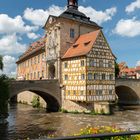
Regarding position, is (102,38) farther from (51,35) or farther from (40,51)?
(40,51)

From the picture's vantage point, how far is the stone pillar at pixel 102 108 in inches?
1122

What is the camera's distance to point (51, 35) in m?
35.2

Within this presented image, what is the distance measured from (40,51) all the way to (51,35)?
5.38 metres

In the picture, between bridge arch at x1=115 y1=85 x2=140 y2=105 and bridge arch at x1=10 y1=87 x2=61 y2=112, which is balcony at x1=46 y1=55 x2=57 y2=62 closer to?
bridge arch at x1=10 y1=87 x2=61 y2=112

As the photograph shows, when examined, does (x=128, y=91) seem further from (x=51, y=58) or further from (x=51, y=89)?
(x=51, y=89)

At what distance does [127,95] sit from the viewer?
44.2m

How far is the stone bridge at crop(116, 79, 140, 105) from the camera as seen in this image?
3965 cm

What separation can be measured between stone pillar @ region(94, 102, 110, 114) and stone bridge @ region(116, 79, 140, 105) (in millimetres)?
10030

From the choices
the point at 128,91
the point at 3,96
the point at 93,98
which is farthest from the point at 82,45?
the point at 128,91

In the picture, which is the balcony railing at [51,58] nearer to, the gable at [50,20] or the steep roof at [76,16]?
the gable at [50,20]

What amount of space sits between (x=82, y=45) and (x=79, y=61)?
2507 mm

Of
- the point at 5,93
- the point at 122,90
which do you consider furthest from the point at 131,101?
the point at 5,93


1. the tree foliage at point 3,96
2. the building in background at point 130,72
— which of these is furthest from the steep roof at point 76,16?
the building in background at point 130,72

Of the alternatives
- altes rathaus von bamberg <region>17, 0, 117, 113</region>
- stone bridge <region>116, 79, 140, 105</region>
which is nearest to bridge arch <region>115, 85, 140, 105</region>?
stone bridge <region>116, 79, 140, 105</region>
